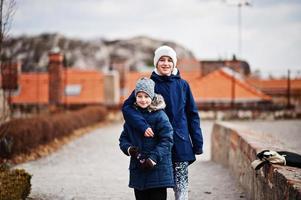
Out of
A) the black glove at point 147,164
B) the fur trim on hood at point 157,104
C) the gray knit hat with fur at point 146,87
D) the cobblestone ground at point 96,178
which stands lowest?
the cobblestone ground at point 96,178

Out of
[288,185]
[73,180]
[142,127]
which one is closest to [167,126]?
[142,127]

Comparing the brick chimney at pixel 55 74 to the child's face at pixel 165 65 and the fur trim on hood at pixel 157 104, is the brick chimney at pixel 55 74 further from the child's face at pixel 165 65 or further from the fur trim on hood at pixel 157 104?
the fur trim on hood at pixel 157 104

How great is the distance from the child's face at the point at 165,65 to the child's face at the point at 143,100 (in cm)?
46

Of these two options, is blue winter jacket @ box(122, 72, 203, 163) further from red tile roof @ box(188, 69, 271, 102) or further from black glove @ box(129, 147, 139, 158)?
red tile roof @ box(188, 69, 271, 102)

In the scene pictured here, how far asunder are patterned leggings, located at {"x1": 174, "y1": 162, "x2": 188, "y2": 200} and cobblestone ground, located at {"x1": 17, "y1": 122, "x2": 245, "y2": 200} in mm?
1608

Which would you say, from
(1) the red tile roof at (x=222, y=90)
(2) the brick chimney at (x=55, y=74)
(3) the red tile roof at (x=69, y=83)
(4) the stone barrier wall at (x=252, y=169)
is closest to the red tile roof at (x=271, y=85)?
(1) the red tile roof at (x=222, y=90)

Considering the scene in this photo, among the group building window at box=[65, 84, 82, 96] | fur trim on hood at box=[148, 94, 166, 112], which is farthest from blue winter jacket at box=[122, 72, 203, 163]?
building window at box=[65, 84, 82, 96]

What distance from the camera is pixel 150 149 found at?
14.1 feet

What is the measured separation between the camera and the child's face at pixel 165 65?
15.6 feet

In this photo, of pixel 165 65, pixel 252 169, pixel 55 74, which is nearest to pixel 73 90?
pixel 55 74

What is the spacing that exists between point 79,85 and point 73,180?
91.3 ft

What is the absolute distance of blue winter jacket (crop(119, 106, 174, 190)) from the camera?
13.9 feet

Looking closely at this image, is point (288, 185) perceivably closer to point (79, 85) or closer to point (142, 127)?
point (142, 127)

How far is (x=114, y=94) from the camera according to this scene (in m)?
33.5
